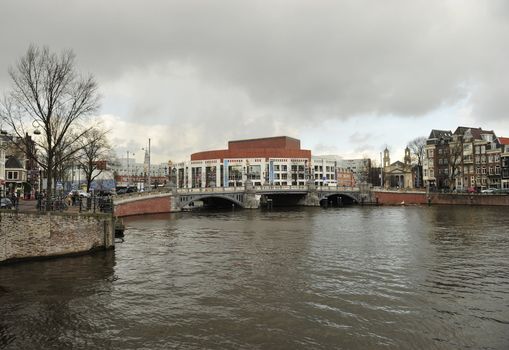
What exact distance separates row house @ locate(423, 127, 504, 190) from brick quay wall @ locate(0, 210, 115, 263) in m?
90.0

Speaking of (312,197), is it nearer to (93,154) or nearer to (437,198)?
(437,198)

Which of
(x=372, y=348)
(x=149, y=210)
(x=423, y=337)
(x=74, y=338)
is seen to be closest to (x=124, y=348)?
(x=74, y=338)

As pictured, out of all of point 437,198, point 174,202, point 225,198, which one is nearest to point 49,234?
point 174,202

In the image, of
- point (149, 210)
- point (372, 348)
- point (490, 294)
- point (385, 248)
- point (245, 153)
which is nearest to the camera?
point (372, 348)

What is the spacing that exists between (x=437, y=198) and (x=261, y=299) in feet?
288

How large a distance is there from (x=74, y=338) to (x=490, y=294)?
15141 millimetres

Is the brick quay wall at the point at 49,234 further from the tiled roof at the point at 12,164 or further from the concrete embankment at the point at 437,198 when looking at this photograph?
the concrete embankment at the point at 437,198

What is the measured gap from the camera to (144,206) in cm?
6178

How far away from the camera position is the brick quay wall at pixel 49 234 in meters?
20.6

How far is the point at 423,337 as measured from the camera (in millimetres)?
11945

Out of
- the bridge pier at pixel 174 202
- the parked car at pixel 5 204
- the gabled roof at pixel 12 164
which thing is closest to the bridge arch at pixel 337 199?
the bridge pier at pixel 174 202

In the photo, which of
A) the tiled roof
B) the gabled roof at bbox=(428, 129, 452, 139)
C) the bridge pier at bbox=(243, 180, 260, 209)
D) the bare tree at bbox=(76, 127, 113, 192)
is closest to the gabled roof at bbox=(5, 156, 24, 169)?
the tiled roof

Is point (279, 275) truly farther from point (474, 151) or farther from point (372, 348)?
point (474, 151)

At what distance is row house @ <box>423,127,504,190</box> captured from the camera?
98125 mm
